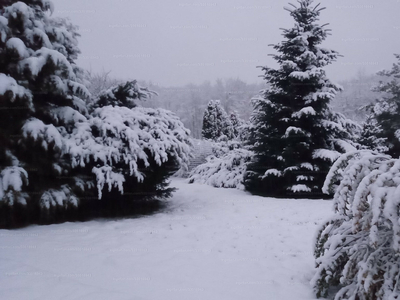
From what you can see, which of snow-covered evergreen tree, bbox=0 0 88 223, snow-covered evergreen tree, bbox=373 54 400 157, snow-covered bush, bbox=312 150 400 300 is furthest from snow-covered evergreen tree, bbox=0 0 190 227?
snow-covered evergreen tree, bbox=373 54 400 157

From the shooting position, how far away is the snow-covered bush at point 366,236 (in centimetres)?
208

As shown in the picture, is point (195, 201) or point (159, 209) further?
point (195, 201)

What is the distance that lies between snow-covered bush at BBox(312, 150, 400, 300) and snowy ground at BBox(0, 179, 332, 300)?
43 cm

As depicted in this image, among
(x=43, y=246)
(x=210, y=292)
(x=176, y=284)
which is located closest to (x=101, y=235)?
(x=43, y=246)

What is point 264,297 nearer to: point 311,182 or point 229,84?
point 311,182

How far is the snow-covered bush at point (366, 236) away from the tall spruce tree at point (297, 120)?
18.2 ft

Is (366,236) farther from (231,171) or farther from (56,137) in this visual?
(231,171)

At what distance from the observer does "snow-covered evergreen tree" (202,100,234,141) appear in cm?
2755

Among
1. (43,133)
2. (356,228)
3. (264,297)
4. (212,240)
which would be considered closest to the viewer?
(356,228)

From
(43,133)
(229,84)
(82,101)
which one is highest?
(229,84)

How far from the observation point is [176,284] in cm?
300

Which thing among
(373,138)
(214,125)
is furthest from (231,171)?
(214,125)

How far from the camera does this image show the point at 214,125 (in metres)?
27.8

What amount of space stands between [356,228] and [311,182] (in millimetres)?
6622
